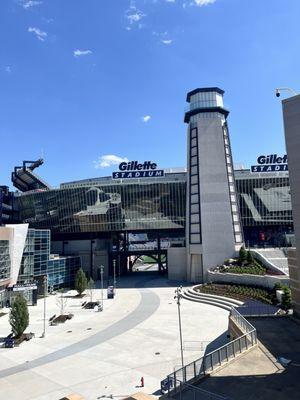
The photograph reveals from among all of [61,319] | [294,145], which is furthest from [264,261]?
[294,145]

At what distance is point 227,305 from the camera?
56312mm

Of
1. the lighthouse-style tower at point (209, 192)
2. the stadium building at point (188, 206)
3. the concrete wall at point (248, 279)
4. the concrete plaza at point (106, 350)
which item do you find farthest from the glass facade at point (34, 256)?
the concrete wall at point (248, 279)

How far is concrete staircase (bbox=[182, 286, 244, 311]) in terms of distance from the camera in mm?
55719

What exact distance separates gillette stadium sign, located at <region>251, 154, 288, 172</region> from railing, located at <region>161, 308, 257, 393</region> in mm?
80512

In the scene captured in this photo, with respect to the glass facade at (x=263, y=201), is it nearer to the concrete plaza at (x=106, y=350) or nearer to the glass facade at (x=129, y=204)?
the glass facade at (x=129, y=204)

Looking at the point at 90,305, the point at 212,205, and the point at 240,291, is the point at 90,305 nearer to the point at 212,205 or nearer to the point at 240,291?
the point at 240,291

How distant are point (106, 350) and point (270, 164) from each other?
79816 millimetres

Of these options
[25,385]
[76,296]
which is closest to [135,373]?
[25,385]

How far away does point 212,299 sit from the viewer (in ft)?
201

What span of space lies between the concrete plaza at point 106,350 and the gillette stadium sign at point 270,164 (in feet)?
181

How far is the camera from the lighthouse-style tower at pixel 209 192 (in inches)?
3278

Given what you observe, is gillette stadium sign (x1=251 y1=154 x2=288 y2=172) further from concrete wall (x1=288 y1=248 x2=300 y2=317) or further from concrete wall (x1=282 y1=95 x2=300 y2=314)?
concrete wall (x1=282 y1=95 x2=300 y2=314)

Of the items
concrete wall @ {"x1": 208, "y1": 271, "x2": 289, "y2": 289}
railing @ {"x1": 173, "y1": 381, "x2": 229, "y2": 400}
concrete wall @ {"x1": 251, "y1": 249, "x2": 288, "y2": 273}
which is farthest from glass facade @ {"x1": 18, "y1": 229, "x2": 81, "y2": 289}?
railing @ {"x1": 173, "y1": 381, "x2": 229, "y2": 400}

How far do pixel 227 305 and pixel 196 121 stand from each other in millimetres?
50100
